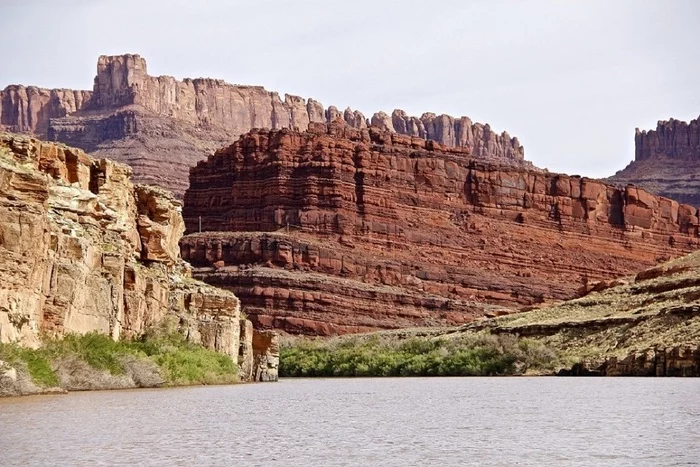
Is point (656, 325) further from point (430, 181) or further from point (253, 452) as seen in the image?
point (430, 181)

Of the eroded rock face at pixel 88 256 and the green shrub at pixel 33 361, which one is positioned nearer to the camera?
the green shrub at pixel 33 361

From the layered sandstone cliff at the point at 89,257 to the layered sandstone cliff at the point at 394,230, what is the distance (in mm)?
65216

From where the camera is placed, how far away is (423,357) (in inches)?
3499

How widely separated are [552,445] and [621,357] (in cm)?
4452

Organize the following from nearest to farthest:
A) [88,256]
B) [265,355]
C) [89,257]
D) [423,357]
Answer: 1. [88,256]
2. [89,257]
3. [265,355]
4. [423,357]

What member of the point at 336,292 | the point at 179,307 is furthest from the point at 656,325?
the point at 336,292

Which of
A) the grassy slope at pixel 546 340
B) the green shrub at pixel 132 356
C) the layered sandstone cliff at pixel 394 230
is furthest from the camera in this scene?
the layered sandstone cliff at pixel 394 230

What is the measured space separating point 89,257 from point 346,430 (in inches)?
651

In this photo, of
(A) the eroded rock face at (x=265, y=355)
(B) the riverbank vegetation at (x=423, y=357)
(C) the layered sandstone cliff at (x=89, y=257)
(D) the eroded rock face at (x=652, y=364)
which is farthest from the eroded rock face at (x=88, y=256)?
(B) the riverbank vegetation at (x=423, y=357)

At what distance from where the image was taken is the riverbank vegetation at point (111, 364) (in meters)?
38.4

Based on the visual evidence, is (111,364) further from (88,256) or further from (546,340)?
(546,340)

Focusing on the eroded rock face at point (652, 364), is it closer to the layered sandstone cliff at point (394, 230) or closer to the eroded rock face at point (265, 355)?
the eroded rock face at point (265, 355)

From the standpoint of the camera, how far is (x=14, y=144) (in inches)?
1821

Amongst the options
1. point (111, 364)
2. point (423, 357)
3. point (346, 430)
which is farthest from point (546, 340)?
point (346, 430)
